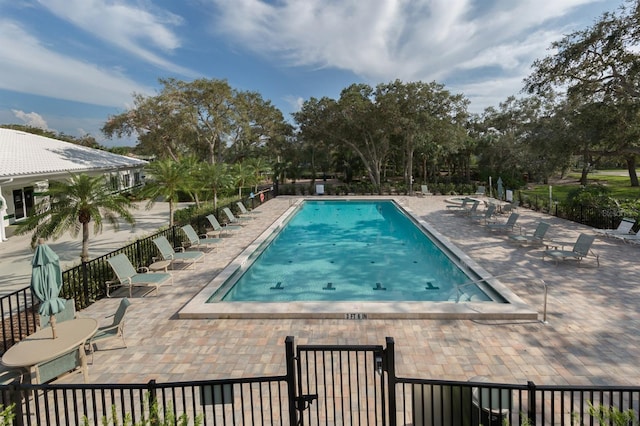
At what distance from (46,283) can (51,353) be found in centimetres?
101

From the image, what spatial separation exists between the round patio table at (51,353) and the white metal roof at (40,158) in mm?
12403

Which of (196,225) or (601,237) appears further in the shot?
(196,225)

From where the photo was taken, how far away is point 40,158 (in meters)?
18.9

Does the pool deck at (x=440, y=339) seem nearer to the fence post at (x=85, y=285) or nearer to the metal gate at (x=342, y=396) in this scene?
the fence post at (x=85, y=285)

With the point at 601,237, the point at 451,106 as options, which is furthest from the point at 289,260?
the point at 451,106

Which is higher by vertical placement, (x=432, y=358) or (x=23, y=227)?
(x=23, y=227)

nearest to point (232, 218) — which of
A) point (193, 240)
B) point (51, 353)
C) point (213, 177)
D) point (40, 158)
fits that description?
point (213, 177)

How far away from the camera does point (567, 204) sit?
16906 millimetres

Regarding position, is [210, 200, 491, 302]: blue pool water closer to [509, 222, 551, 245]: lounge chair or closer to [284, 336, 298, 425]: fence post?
[509, 222, 551, 245]: lounge chair

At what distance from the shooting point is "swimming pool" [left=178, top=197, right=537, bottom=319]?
22.8 feet

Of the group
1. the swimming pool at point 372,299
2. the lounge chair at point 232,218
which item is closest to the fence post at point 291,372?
the swimming pool at point 372,299

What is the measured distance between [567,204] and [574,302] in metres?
11.6

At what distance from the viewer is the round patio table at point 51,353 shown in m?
4.59

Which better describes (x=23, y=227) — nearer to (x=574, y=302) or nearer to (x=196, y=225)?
(x=196, y=225)
